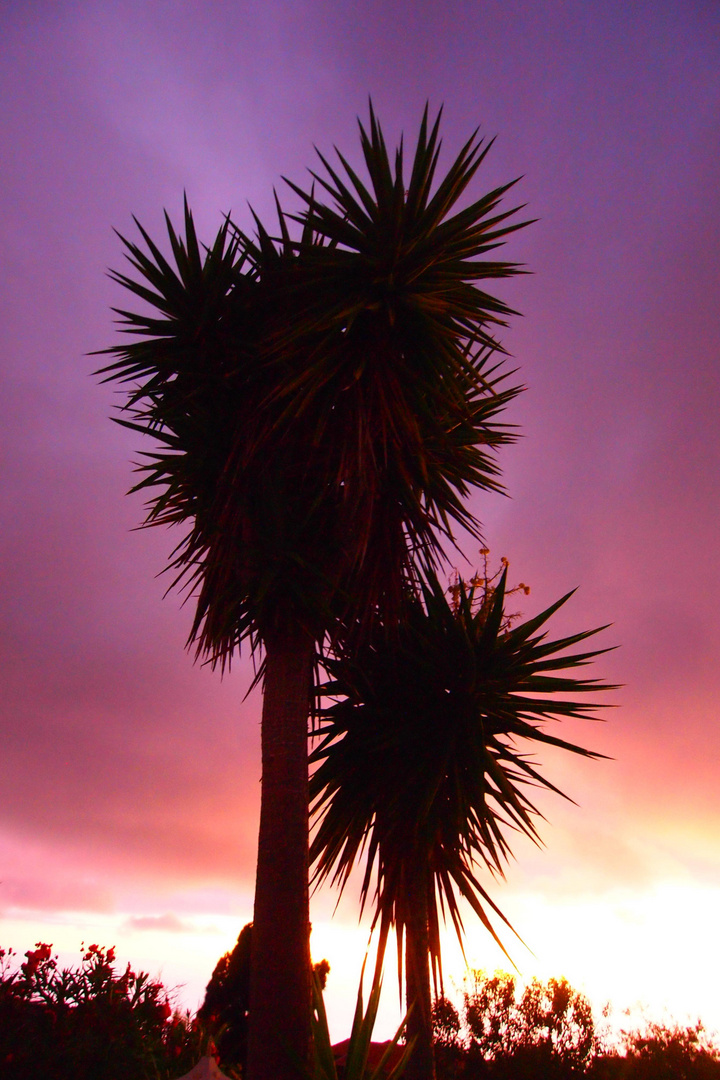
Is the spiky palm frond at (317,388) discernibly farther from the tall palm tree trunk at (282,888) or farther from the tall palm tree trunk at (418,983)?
the tall palm tree trunk at (418,983)

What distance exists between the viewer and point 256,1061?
13.9 ft

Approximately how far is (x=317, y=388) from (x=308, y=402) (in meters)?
0.21

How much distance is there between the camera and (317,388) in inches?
217

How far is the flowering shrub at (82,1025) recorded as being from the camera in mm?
5500

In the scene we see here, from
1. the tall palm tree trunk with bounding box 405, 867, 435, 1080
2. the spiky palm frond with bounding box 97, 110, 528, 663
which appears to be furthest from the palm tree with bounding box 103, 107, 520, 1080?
the tall palm tree trunk with bounding box 405, 867, 435, 1080

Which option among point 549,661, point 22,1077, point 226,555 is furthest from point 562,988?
point 226,555

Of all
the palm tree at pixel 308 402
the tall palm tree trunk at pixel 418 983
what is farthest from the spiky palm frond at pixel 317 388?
the tall palm tree trunk at pixel 418 983

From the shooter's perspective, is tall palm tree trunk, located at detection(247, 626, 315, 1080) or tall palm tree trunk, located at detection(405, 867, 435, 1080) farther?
tall palm tree trunk, located at detection(405, 867, 435, 1080)

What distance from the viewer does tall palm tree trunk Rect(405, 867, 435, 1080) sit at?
600 centimetres

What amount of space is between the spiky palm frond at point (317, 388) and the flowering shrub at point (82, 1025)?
279cm

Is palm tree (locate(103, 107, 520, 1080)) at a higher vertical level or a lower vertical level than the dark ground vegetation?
higher

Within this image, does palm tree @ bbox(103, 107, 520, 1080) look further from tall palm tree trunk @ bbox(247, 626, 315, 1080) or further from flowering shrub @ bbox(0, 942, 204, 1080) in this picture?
Answer: flowering shrub @ bbox(0, 942, 204, 1080)

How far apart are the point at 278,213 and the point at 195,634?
384cm

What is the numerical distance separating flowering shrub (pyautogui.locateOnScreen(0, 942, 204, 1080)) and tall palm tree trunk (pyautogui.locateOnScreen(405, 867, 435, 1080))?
192 cm
